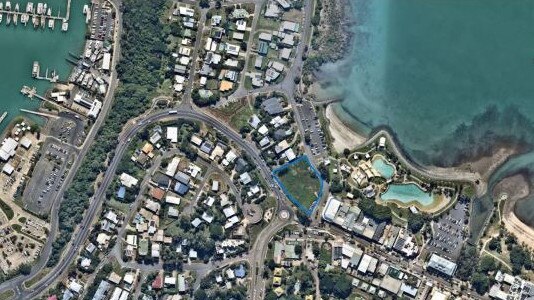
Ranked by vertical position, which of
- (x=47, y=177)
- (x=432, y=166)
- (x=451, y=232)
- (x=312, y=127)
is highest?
(x=432, y=166)

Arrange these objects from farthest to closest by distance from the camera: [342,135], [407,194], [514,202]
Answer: [342,135] < [407,194] < [514,202]

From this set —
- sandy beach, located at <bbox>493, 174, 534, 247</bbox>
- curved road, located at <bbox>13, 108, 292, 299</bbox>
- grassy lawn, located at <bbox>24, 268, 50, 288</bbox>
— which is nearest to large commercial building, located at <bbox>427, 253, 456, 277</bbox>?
sandy beach, located at <bbox>493, 174, 534, 247</bbox>

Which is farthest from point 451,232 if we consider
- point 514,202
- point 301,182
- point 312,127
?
point 312,127

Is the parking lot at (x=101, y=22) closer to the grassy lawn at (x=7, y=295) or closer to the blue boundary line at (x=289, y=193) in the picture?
the blue boundary line at (x=289, y=193)

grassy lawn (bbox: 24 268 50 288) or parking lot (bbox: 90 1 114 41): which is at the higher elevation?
parking lot (bbox: 90 1 114 41)

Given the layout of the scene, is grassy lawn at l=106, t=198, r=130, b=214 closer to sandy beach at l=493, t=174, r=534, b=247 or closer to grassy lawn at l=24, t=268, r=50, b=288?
grassy lawn at l=24, t=268, r=50, b=288

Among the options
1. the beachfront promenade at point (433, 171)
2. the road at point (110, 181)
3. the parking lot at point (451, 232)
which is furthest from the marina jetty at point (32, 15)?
the parking lot at point (451, 232)

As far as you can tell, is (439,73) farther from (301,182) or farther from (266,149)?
(266,149)
